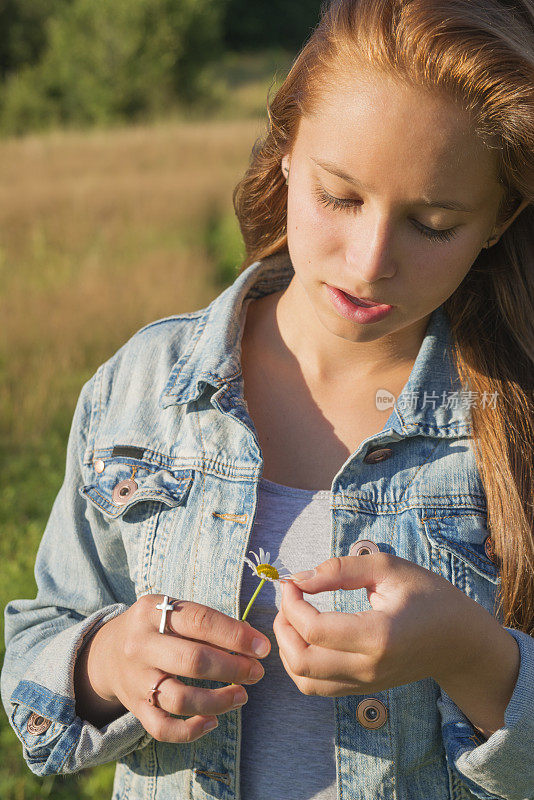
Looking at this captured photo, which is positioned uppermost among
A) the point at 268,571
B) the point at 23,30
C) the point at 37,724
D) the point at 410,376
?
the point at 23,30

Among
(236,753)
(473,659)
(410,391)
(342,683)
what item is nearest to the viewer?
(342,683)

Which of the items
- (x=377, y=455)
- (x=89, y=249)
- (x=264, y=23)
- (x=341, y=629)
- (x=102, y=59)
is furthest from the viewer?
(x=264, y=23)

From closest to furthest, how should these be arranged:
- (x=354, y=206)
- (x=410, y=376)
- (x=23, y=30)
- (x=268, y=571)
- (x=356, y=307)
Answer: (x=268, y=571) < (x=354, y=206) < (x=356, y=307) < (x=410, y=376) < (x=23, y=30)

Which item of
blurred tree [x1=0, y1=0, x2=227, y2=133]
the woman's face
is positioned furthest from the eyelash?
blurred tree [x1=0, y1=0, x2=227, y2=133]

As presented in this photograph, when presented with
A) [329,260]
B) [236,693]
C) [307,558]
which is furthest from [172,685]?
[329,260]

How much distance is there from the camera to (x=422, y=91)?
5.23ft

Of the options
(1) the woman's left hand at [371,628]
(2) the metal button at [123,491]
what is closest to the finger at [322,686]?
(1) the woman's left hand at [371,628]

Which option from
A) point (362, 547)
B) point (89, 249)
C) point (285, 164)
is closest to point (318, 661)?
point (362, 547)

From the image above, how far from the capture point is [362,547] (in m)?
1.80

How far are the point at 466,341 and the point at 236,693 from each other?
1.06 metres

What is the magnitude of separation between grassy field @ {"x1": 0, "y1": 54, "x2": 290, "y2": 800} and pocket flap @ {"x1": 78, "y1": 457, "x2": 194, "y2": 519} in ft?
3.28

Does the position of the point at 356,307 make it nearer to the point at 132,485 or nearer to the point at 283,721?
the point at 132,485

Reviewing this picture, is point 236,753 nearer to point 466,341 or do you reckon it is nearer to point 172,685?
point 172,685

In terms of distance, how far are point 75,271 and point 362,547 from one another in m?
7.52
